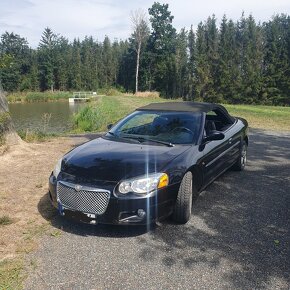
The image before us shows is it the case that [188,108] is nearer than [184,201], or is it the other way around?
[184,201]

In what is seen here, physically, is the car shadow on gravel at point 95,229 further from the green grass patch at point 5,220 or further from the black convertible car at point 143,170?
the green grass patch at point 5,220

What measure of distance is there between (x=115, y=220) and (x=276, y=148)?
6.77m

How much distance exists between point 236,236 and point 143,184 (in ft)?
4.35

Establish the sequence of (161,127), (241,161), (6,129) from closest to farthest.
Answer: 1. (161,127)
2. (241,161)
3. (6,129)

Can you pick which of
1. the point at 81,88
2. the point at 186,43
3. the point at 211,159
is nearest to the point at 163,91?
the point at 186,43

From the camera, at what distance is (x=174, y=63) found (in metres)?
58.8

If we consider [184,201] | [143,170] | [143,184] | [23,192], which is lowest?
[23,192]

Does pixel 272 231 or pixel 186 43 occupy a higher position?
pixel 186 43

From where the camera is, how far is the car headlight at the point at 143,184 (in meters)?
3.65

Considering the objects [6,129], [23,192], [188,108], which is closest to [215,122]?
[188,108]

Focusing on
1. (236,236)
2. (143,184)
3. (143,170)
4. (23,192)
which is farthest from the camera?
(23,192)

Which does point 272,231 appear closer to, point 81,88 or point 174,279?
point 174,279

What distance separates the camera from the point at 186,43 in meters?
72.4

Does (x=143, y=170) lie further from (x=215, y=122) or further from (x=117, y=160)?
(x=215, y=122)
